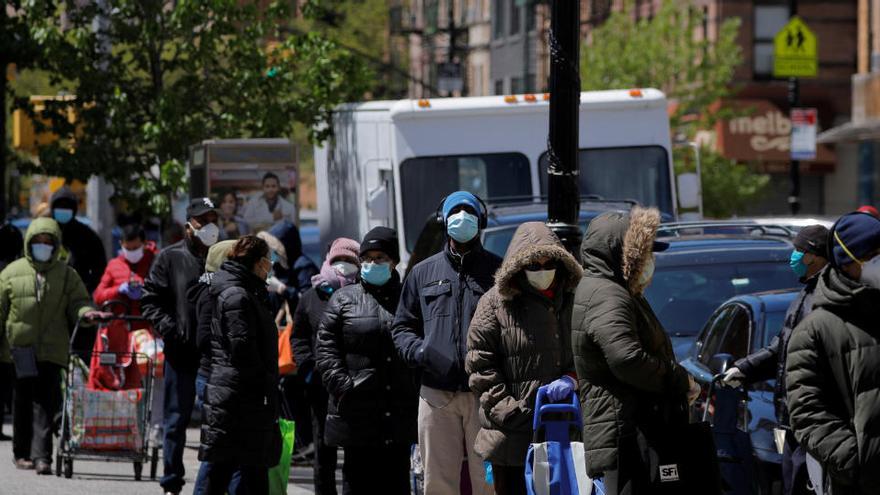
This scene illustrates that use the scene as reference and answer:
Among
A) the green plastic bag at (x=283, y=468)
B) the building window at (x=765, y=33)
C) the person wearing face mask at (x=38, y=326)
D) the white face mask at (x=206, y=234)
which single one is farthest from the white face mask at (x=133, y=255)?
the building window at (x=765, y=33)

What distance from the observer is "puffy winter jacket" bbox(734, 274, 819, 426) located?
814cm

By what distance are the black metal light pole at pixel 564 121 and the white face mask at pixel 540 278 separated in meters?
1.54

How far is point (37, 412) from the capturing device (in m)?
12.4

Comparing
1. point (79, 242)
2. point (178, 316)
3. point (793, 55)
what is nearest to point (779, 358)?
point (178, 316)

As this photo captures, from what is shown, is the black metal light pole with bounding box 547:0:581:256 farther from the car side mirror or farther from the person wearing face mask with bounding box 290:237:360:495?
the person wearing face mask with bounding box 290:237:360:495

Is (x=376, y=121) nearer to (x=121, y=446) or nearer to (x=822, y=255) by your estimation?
(x=121, y=446)

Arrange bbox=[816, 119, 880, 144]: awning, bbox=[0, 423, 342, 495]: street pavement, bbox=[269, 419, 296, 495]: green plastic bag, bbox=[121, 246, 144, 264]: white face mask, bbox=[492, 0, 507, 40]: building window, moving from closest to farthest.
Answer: bbox=[269, 419, 296, 495]: green plastic bag < bbox=[0, 423, 342, 495]: street pavement < bbox=[121, 246, 144, 264]: white face mask < bbox=[816, 119, 880, 144]: awning < bbox=[492, 0, 507, 40]: building window

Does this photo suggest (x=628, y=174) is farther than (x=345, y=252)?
Yes

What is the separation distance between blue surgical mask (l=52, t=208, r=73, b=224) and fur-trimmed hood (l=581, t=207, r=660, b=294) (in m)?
8.53

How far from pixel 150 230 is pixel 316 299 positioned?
15.9 metres

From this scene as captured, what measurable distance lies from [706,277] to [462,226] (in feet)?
12.4

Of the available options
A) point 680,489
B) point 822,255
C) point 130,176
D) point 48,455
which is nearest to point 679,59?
point 130,176

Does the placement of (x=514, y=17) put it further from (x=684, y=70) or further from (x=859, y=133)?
(x=859, y=133)

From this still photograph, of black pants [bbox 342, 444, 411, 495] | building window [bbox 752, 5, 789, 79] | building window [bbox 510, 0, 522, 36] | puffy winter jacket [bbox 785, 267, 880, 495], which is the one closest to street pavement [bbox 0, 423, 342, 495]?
black pants [bbox 342, 444, 411, 495]
